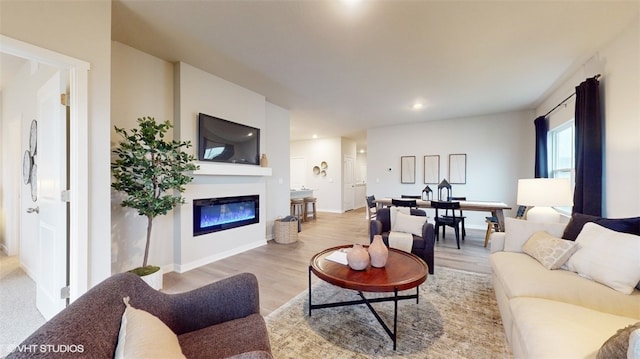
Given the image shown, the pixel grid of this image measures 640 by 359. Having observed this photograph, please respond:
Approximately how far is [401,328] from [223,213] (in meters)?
2.90

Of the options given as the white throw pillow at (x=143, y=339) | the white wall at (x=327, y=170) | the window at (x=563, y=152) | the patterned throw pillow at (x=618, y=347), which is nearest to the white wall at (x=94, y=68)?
the white throw pillow at (x=143, y=339)

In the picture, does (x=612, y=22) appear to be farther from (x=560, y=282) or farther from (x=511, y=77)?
(x=560, y=282)

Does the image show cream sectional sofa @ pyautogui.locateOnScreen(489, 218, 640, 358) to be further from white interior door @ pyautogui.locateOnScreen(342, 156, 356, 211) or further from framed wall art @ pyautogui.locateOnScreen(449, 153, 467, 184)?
white interior door @ pyautogui.locateOnScreen(342, 156, 356, 211)

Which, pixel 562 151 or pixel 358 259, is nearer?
pixel 358 259

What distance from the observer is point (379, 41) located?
2.64 m

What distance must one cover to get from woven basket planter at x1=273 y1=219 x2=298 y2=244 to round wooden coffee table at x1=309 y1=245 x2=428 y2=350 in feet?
7.50

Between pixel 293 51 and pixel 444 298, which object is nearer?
pixel 444 298

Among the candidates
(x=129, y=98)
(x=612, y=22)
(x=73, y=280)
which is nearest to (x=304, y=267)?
(x=73, y=280)

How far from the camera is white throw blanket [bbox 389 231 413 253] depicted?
306 cm

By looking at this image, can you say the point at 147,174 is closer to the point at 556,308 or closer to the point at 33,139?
the point at 33,139

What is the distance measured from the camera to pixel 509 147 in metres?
5.57

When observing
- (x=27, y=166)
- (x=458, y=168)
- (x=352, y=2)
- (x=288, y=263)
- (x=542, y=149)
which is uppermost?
(x=352, y=2)

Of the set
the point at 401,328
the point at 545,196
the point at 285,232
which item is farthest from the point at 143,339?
the point at 285,232

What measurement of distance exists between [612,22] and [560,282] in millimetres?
2486
